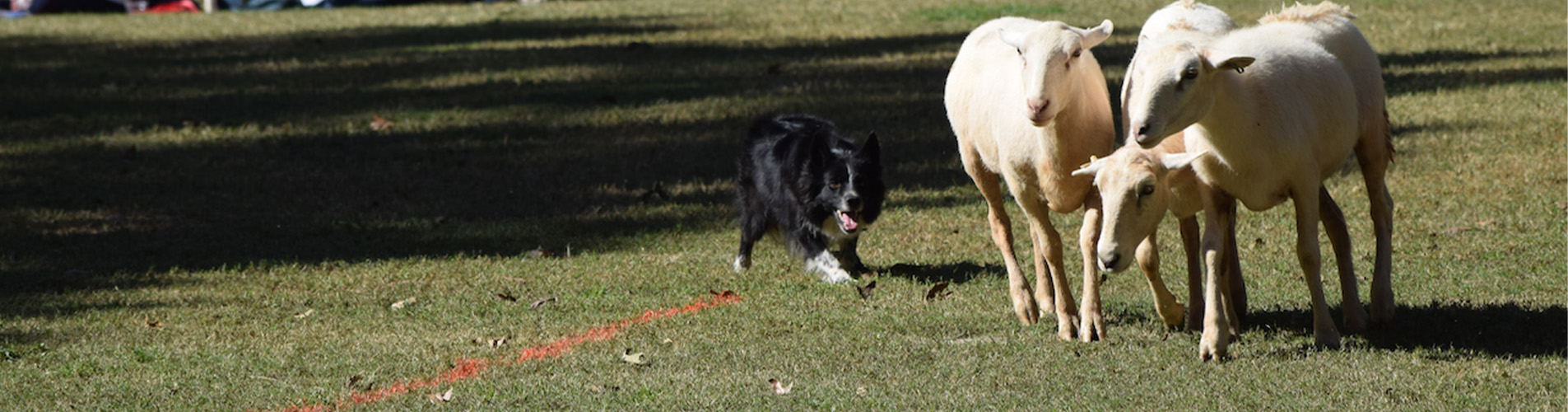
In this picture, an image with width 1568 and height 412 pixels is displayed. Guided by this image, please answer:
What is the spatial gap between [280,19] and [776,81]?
10.2 meters

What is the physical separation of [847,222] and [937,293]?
84 cm

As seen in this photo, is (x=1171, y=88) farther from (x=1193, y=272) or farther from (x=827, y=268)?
(x=827, y=268)

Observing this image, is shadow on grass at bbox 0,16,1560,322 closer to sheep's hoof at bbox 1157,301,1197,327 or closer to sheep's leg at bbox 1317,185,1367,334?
sheep's hoof at bbox 1157,301,1197,327

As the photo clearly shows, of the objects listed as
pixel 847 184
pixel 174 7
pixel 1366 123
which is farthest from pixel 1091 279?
pixel 174 7

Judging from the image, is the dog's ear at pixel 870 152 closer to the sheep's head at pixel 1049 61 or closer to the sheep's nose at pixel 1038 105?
the sheep's head at pixel 1049 61

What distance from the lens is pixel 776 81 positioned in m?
16.6

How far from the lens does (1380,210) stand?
7242 millimetres

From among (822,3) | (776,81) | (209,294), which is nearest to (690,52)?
(776,81)

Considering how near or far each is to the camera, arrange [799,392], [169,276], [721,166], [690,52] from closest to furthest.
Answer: [799,392]
[169,276]
[721,166]
[690,52]

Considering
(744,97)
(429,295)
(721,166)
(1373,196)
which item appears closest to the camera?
(1373,196)

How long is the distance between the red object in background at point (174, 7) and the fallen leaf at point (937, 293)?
21.6 m

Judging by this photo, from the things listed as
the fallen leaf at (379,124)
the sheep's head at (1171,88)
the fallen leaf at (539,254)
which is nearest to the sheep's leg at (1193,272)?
the sheep's head at (1171,88)

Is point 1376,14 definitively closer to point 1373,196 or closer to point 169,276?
point 1373,196

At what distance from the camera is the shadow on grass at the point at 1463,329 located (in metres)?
6.61
